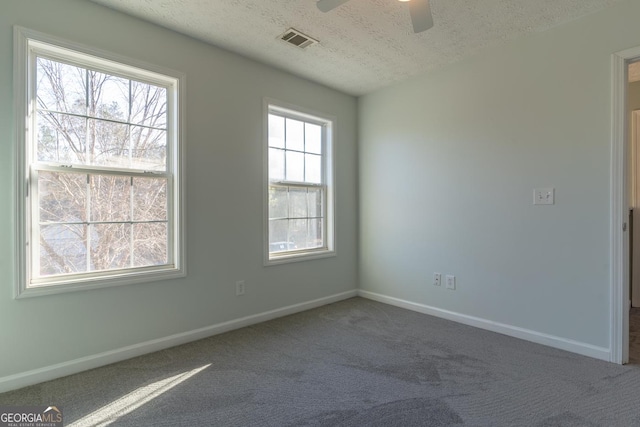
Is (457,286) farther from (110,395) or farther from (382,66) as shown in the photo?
(110,395)

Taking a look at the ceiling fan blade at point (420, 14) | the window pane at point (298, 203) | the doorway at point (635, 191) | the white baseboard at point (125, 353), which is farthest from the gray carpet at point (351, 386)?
the ceiling fan blade at point (420, 14)

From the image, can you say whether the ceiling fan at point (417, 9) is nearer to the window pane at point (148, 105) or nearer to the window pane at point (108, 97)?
the window pane at point (148, 105)

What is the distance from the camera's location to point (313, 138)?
3.85 m

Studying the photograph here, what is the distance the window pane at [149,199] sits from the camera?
100 inches

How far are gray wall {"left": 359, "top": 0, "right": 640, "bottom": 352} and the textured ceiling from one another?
0.27 m

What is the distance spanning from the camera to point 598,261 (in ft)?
7.98

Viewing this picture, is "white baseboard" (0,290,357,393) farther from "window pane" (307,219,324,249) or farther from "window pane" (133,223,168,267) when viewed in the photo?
"window pane" (307,219,324,249)

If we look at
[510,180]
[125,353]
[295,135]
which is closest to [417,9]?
[510,180]

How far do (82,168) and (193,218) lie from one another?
84 centimetres

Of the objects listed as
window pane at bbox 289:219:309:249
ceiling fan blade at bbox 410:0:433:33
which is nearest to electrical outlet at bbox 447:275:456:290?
window pane at bbox 289:219:309:249

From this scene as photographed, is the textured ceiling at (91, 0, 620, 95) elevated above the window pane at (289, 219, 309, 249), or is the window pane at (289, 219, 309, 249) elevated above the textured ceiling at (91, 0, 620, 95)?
the textured ceiling at (91, 0, 620, 95)

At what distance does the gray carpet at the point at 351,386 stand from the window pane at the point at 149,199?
107cm

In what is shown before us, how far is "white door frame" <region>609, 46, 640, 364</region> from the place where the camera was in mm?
2324

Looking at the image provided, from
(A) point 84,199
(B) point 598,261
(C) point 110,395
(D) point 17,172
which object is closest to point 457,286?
(B) point 598,261
